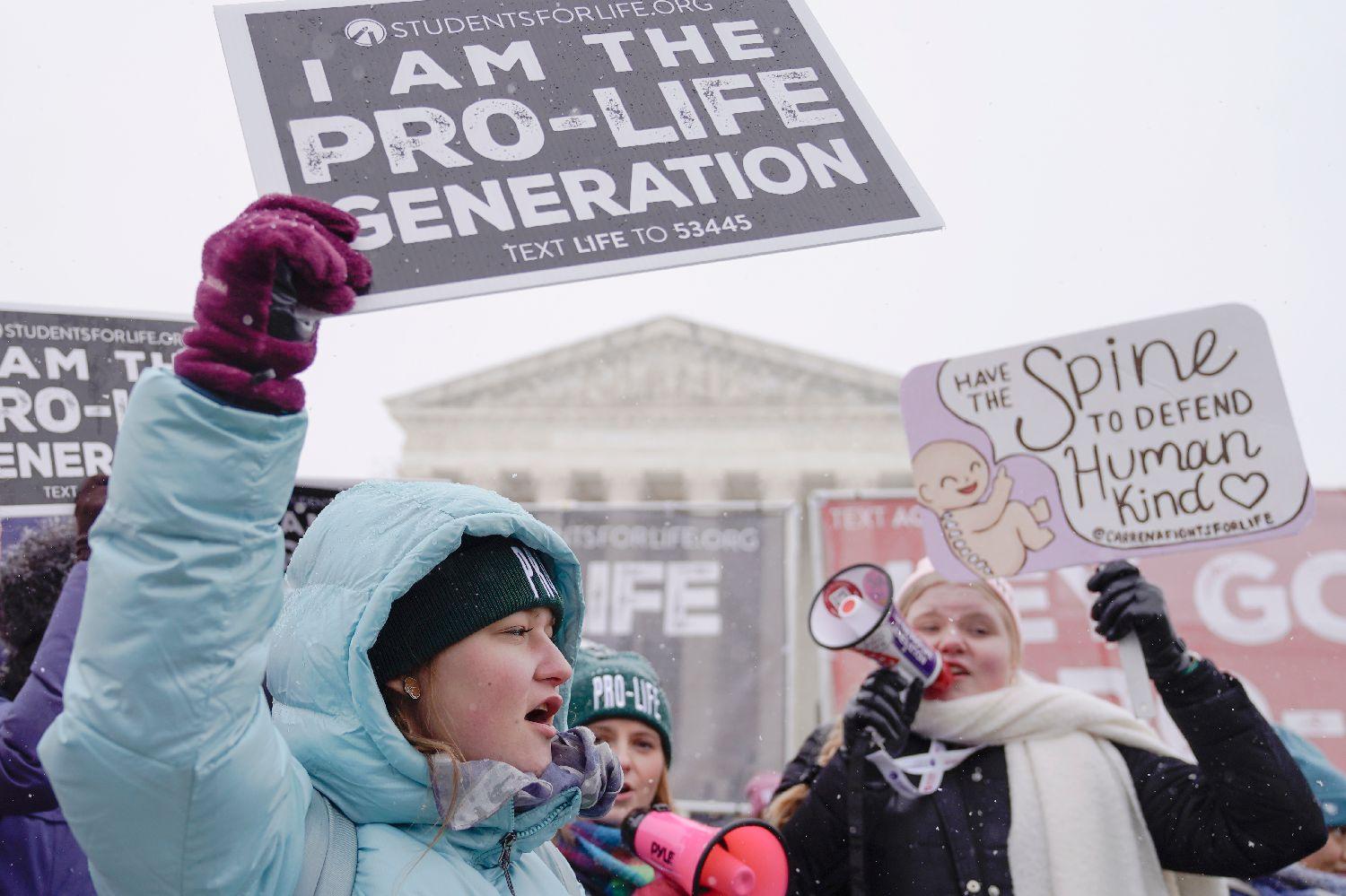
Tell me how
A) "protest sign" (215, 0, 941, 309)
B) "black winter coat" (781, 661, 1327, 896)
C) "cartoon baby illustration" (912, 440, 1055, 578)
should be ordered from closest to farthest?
"protest sign" (215, 0, 941, 309), "black winter coat" (781, 661, 1327, 896), "cartoon baby illustration" (912, 440, 1055, 578)

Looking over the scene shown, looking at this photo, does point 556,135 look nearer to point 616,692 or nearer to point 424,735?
point 424,735

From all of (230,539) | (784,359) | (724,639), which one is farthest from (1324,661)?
(784,359)

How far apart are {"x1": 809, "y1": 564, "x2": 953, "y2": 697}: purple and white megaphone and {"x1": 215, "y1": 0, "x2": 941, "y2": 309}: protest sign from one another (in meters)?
1.19

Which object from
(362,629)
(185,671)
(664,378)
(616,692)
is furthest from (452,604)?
(664,378)

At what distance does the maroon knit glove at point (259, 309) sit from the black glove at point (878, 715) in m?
1.82

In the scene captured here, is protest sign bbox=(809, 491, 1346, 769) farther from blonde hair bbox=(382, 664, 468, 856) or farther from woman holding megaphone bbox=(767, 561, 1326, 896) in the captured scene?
blonde hair bbox=(382, 664, 468, 856)

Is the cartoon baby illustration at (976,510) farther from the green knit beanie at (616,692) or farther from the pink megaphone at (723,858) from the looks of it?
the pink megaphone at (723,858)

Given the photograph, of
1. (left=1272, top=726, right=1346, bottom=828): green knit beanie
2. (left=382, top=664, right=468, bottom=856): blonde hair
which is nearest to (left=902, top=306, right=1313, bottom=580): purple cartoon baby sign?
(left=1272, top=726, right=1346, bottom=828): green knit beanie

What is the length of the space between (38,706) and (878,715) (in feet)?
5.38

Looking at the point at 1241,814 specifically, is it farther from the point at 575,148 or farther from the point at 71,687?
the point at 71,687

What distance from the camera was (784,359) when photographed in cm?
2569

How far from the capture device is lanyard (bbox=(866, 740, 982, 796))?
2539 millimetres

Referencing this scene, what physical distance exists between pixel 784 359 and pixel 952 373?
22860mm

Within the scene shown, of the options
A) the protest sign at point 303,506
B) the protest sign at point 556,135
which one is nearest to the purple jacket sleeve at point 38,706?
the protest sign at point 303,506
